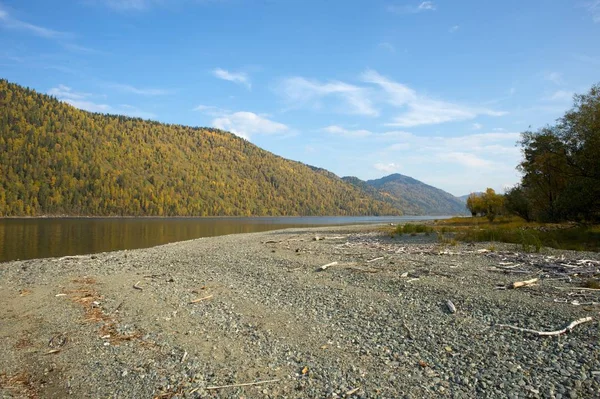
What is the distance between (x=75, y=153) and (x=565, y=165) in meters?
200

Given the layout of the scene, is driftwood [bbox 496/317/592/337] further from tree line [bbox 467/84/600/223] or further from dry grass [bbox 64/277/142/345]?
tree line [bbox 467/84/600/223]

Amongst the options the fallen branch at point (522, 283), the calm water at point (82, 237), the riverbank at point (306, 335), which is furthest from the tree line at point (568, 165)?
the calm water at point (82, 237)

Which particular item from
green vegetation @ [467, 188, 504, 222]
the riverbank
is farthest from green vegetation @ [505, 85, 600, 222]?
green vegetation @ [467, 188, 504, 222]

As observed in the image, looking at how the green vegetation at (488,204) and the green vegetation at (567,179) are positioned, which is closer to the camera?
the green vegetation at (567,179)


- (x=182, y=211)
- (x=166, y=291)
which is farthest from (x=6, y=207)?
(x=166, y=291)

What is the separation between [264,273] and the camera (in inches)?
675

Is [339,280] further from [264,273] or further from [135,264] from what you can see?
[135,264]

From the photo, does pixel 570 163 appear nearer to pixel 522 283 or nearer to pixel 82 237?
pixel 522 283

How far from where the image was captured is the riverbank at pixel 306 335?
648 cm

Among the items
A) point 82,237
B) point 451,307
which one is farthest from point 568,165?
point 82,237

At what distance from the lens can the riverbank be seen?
255 inches

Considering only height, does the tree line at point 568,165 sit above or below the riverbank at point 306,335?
above

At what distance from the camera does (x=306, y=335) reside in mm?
9070

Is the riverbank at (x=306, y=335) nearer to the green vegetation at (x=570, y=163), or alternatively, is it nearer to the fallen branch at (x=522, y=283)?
the fallen branch at (x=522, y=283)
